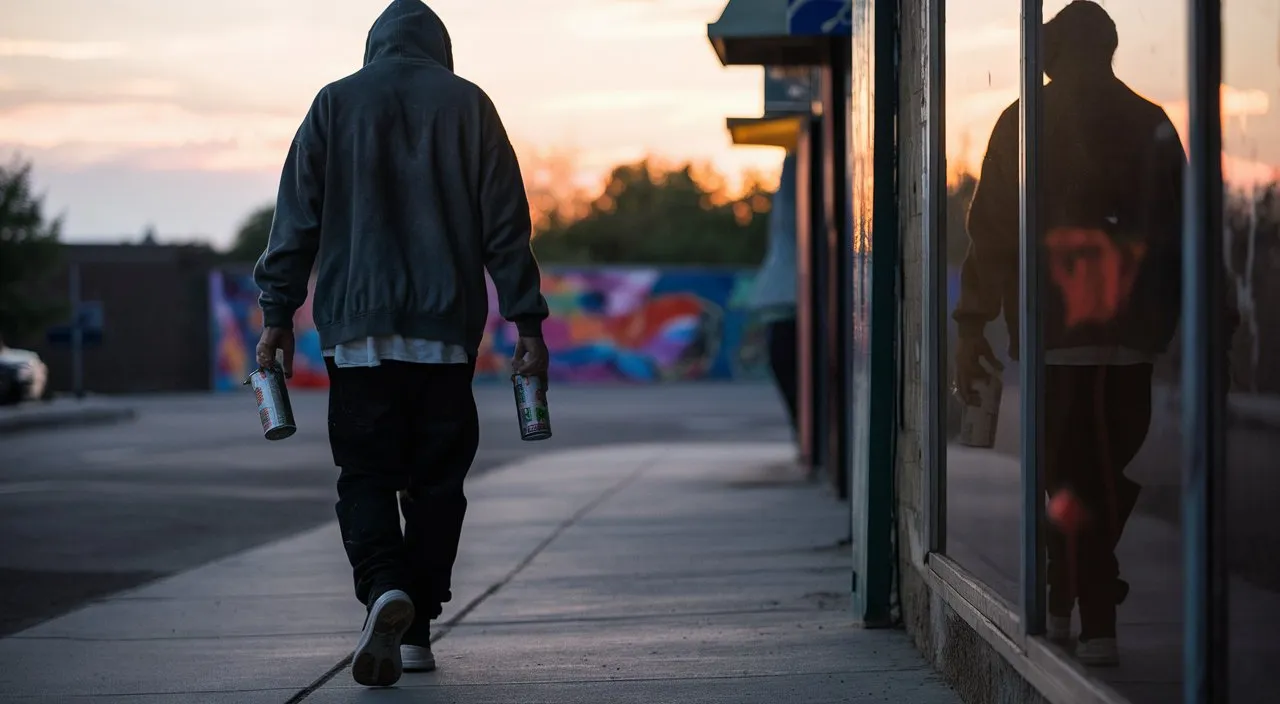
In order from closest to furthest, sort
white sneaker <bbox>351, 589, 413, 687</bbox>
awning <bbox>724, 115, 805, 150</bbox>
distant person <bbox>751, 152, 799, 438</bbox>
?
1. white sneaker <bbox>351, 589, 413, 687</bbox>
2. awning <bbox>724, 115, 805, 150</bbox>
3. distant person <bbox>751, 152, 799, 438</bbox>

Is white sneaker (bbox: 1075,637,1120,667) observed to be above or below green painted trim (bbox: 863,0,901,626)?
below

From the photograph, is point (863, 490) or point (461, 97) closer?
point (461, 97)

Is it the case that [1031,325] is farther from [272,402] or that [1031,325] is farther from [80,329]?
[80,329]

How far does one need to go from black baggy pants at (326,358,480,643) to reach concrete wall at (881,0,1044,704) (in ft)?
4.71

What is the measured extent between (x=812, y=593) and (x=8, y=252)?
36281mm

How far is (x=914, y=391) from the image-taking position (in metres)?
5.43

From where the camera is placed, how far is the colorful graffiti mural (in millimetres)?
45906

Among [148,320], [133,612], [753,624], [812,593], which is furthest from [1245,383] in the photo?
[148,320]

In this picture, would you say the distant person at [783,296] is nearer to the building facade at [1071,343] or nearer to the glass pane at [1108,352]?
the building facade at [1071,343]

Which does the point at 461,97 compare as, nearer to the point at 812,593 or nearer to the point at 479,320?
the point at 479,320

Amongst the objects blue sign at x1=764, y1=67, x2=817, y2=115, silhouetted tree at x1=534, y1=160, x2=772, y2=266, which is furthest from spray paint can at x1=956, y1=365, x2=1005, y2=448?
silhouetted tree at x1=534, y1=160, x2=772, y2=266

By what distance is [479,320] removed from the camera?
510 centimetres

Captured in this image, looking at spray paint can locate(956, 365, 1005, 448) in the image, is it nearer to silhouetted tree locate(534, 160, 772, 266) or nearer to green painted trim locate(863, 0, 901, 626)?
green painted trim locate(863, 0, 901, 626)

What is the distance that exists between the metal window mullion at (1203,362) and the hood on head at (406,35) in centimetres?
303
